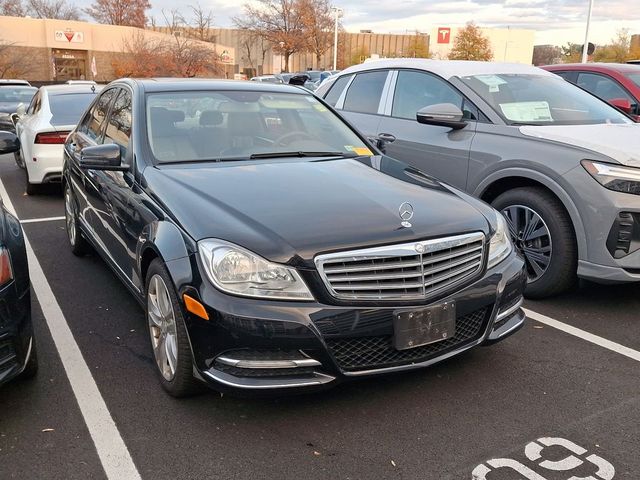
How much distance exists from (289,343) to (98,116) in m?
3.34

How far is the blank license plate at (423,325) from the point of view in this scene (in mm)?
2826

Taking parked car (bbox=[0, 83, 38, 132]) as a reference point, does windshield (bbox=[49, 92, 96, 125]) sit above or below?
above

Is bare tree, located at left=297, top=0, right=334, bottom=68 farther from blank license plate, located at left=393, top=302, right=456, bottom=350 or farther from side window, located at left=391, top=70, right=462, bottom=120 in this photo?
blank license plate, located at left=393, top=302, right=456, bottom=350

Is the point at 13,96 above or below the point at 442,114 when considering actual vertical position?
below

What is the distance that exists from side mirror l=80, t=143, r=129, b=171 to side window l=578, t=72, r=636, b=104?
605cm

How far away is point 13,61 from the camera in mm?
43312

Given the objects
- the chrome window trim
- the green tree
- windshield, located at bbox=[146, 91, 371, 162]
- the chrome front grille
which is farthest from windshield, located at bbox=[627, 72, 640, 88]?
the green tree

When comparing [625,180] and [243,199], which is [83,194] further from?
[625,180]

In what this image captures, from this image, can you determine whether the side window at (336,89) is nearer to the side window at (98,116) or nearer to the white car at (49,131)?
the side window at (98,116)

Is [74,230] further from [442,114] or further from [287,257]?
[287,257]

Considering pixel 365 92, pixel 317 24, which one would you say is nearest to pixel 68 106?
pixel 365 92

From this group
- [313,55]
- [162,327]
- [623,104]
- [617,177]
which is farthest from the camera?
[313,55]

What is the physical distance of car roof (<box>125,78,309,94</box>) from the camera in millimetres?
4379

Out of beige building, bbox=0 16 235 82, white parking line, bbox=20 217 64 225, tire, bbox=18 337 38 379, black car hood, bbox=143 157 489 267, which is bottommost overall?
white parking line, bbox=20 217 64 225
